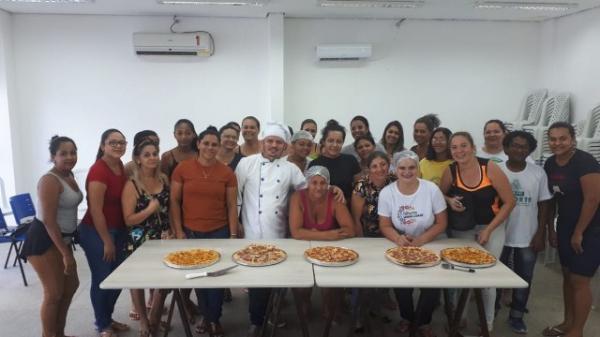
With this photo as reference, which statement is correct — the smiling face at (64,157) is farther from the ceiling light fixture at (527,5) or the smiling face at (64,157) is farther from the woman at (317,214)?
the ceiling light fixture at (527,5)

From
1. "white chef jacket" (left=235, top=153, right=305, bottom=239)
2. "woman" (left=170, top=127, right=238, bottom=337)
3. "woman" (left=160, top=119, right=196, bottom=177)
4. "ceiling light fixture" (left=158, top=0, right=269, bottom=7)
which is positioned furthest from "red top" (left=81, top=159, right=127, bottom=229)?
"ceiling light fixture" (left=158, top=0, right=269, bottom=7)

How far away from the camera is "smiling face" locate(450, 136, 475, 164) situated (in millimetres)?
2523

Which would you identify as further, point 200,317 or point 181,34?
point 181,34

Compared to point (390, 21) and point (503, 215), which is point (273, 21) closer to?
point (390, 21)

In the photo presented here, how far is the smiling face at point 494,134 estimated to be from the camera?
296 centimetres

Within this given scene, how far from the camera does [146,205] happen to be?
2553 mm

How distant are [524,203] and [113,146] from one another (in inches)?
106

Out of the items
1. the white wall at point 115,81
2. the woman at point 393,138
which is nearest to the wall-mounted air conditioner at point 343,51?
the white wall at point 115,81

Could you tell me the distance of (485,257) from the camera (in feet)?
7.35

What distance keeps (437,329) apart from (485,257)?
3.16 feet

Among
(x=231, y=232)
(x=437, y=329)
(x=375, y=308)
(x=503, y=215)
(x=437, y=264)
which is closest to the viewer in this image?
(x=437, y=264)

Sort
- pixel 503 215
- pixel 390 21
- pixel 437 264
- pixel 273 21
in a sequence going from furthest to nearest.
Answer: pixel 390 21 → pixel 273 21 → pixel 503 215 → pixel 437 264

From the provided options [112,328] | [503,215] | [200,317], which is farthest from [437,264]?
[112,328]

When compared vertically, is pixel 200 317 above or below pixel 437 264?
below
